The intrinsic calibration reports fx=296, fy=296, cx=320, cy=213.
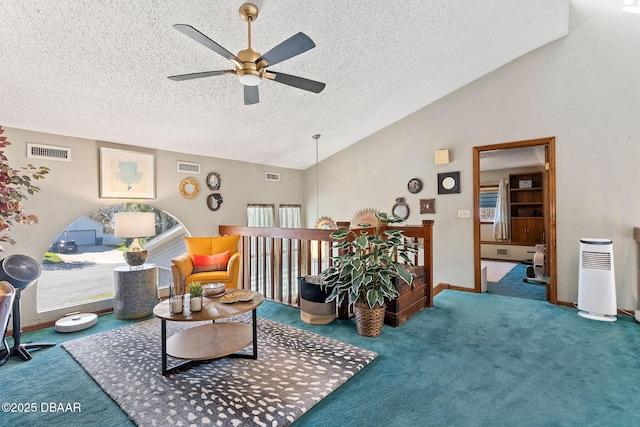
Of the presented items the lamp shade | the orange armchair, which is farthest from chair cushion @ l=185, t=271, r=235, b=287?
the lamp shade

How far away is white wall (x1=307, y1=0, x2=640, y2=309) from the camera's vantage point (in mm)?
3453

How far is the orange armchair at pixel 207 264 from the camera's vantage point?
3.68m

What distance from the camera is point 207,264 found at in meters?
3.90

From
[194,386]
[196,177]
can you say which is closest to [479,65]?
[196,177]

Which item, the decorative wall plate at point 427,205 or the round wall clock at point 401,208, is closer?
the decorative wall plate at point 427,205

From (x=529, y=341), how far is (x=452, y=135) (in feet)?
9.95

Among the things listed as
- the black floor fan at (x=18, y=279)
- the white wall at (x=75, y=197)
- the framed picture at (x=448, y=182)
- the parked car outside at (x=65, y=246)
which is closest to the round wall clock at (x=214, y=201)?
the white wall at (x=75, y=197)

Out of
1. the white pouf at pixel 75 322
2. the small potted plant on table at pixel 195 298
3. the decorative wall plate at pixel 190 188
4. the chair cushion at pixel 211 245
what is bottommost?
the white pouf at pixel 75 322

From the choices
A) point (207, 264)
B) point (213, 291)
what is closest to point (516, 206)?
point (207, 264)

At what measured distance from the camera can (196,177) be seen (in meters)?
4.71

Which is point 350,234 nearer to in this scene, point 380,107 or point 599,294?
point 380,107

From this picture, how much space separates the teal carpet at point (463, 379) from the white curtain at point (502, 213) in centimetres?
453

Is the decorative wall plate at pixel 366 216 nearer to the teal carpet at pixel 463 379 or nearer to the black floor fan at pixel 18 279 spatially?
the teal carpet at pixel 463 379

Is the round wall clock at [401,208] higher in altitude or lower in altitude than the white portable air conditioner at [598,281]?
higher
